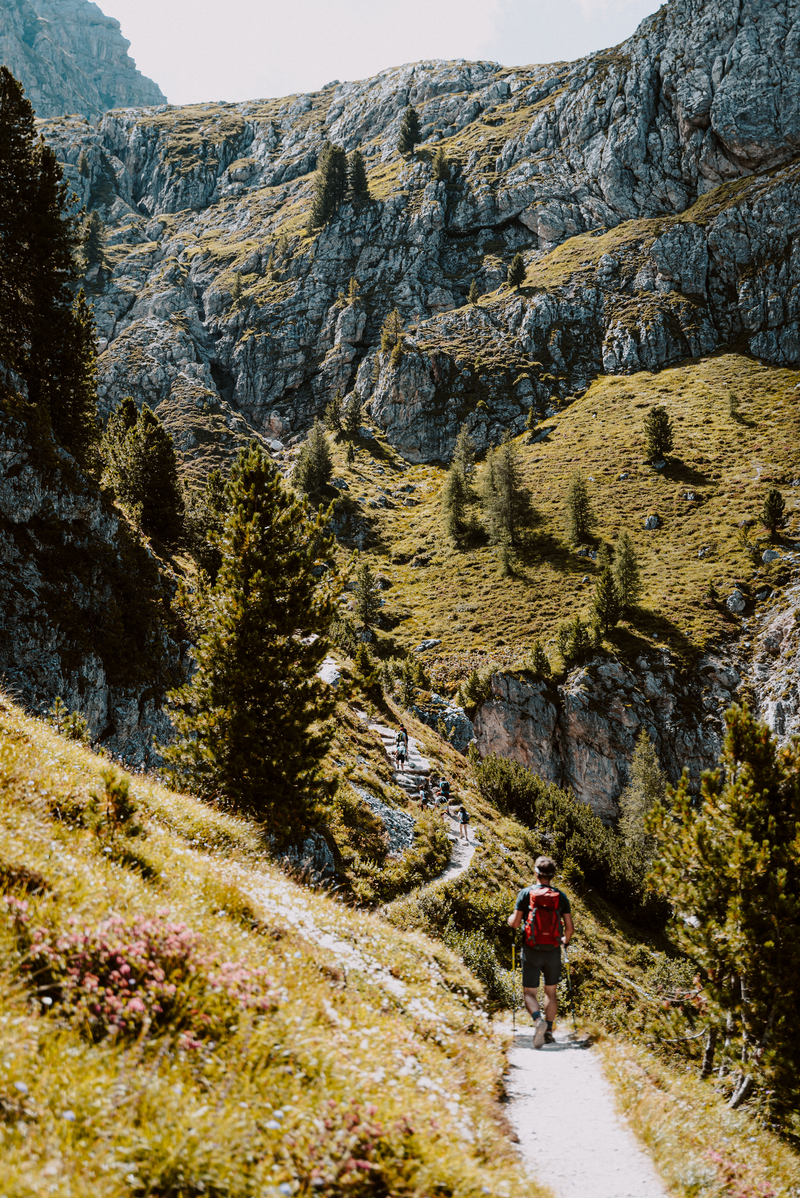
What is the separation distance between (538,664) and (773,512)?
133ft

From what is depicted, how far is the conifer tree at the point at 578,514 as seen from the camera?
87812 millimetres

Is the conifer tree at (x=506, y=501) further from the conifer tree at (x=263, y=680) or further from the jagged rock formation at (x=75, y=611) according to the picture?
the conifer tree at (x=263, y=680)

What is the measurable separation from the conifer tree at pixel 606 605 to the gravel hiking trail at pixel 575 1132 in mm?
63650

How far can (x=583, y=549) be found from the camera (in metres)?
85.9

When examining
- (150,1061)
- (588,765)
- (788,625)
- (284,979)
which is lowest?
(588,765)

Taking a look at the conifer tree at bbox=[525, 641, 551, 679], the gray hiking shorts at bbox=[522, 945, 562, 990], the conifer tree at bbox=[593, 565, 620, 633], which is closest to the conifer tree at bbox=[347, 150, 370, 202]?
the conifer tree at bbox=[593, 565, 620, 633]

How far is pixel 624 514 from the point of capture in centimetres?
9019

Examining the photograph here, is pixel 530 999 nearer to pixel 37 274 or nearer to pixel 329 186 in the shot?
pixel 37 274

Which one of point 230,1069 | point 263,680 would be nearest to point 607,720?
point 263,680

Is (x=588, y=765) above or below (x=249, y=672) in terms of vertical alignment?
below

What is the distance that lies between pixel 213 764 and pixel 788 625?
229ft

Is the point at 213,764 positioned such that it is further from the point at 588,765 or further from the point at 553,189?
the point at 553,189

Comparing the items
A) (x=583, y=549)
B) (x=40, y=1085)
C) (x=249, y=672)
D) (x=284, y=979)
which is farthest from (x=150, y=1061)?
(x=583, y=549)

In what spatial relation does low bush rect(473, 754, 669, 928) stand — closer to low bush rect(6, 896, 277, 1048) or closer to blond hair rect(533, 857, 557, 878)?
blond hair rect(533, 857, 557, 878)
